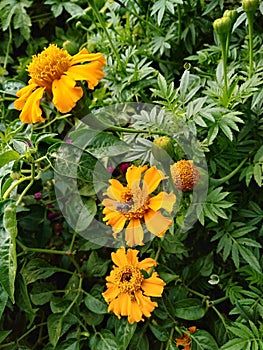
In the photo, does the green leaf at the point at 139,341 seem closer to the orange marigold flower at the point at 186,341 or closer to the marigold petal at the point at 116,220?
the orange marigold flower at the point at 186,341

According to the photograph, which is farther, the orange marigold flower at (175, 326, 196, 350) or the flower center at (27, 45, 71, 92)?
the orange marigold flower at (175, 326, 196, 350)

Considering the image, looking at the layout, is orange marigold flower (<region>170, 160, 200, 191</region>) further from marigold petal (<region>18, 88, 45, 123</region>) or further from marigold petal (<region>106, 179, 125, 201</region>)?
marigold petal (<region>18, 88, 45, 123</region>)

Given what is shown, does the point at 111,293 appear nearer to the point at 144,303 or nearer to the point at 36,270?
the point at 144,303

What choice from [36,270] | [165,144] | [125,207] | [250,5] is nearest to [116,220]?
[125,207]

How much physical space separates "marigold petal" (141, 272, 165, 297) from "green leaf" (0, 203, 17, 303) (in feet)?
0.62

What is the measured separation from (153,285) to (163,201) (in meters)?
0.13

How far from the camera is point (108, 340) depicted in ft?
2.97

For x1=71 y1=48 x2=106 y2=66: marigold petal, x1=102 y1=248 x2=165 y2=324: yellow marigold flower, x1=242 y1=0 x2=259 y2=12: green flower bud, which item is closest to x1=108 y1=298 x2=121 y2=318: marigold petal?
x1=102 y1=248 x2=165 y2=324: yellow marigold flower

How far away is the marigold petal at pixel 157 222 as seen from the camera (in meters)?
0.78

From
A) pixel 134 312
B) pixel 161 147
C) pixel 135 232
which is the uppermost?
pixel 161 147

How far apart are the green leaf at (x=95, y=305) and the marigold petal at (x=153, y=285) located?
0.11m

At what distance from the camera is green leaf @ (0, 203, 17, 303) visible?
2.50 ft

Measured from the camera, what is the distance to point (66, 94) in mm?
751

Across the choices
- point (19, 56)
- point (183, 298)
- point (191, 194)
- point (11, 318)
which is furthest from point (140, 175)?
point (19, 56)
